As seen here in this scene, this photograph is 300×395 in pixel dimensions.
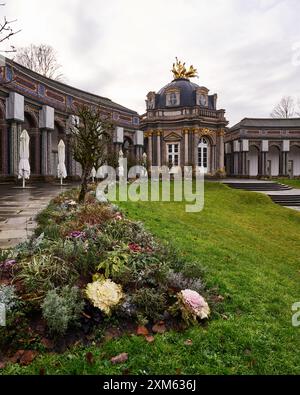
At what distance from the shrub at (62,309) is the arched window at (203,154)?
34.8m

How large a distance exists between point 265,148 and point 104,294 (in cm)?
4162

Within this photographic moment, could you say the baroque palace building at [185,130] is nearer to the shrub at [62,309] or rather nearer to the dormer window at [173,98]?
the dormer window at [173,98]

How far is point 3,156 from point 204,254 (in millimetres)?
15474

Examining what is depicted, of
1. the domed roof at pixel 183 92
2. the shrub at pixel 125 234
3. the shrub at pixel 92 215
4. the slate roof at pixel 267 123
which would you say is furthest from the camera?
the slate roof at pixel 267 123

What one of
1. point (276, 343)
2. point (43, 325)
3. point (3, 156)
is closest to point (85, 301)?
point (43, 325)

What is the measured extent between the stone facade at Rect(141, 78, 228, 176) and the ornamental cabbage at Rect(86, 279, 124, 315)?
3348 cm

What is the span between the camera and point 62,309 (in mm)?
2936

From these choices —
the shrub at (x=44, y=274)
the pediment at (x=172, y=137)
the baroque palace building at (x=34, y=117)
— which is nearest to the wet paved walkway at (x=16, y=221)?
the shrub at (x=44, y=274)

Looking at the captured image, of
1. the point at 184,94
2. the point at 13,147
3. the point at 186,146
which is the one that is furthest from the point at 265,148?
the point at 13,147

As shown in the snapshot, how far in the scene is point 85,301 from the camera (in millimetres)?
3336

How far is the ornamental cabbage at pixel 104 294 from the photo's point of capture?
325 cm

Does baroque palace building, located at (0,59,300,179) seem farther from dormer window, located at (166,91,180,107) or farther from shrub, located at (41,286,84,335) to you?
shrub, located at (41,286,84,335)

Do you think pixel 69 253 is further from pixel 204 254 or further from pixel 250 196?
pixel 250 196

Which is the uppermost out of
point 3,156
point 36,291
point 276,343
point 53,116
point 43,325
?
point 53,116
